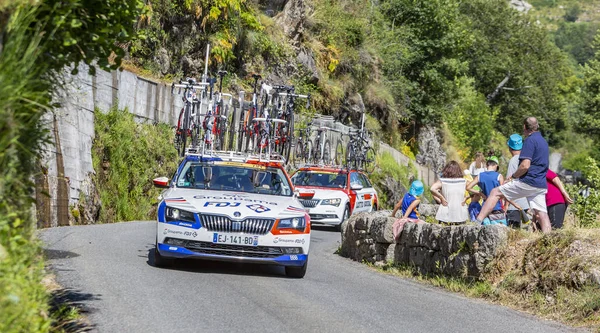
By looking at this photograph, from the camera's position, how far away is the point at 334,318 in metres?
9.10

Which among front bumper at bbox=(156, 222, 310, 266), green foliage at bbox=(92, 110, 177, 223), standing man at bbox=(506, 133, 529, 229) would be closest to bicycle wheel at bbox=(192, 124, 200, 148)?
green foliage at bbox=(92, 110, 177, 223)

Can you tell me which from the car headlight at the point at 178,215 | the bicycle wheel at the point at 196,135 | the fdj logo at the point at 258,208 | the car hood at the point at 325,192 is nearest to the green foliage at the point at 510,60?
the car hood at the point at 325,192

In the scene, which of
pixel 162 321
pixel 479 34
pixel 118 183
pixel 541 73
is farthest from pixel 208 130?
pixel 541 73

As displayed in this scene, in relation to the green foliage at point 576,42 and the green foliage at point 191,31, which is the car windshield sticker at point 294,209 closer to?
the green foliage at point 191,31

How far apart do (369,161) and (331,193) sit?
8.23 m

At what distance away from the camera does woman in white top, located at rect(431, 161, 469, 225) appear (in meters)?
14.2

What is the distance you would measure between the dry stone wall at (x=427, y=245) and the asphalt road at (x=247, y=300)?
0.51m

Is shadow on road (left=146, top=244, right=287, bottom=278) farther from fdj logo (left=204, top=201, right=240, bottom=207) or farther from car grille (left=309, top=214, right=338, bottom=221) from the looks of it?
car grille (left=309, top=214, right=338, bottom=221)

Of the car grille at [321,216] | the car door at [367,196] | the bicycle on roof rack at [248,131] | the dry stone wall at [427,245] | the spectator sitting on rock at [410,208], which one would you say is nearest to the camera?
the dry stone wall at [427,245]

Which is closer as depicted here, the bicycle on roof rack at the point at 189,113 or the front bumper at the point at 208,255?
the front bumper at the point at 208,255

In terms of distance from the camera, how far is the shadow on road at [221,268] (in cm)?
1222

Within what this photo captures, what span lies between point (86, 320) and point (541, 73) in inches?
2983

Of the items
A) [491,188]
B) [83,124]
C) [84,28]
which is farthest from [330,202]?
[84,28]

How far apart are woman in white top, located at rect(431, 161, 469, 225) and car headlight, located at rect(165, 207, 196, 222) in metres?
4.23
